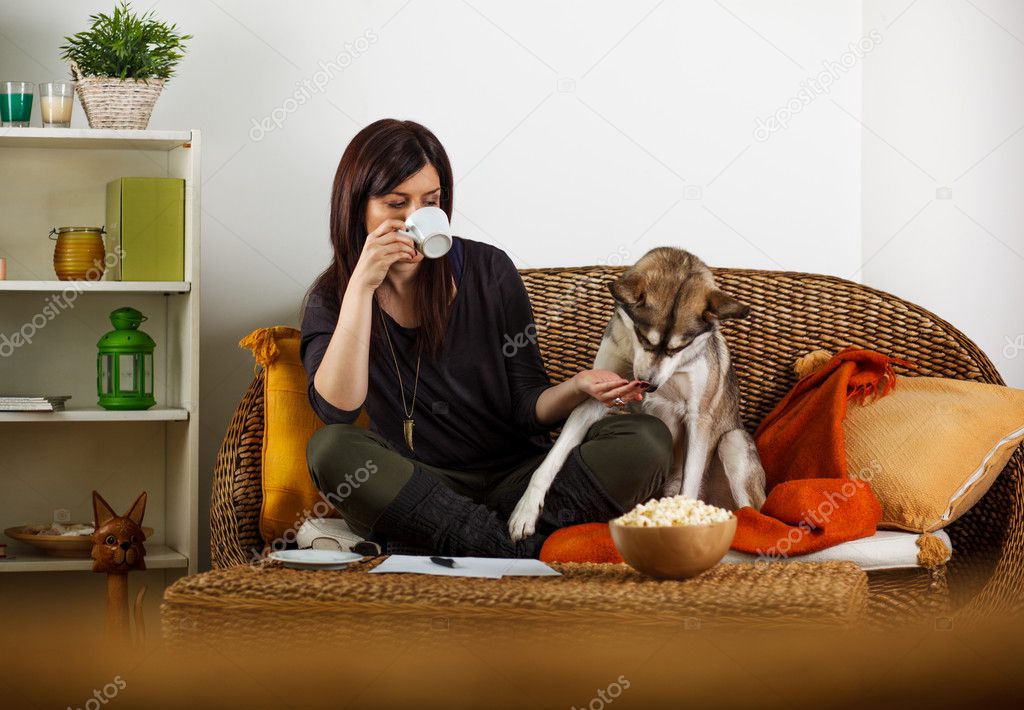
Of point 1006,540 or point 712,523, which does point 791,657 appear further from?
point 1006,540

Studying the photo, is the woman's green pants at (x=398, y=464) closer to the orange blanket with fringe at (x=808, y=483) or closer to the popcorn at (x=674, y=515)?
the orange blanket with fringe at (x=808, y=483)

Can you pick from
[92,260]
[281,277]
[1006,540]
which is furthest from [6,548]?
[1006,540]

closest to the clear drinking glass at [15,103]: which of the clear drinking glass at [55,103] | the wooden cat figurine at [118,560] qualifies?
the clear drinking glass at [55,103]

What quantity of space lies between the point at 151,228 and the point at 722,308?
57.3 inches

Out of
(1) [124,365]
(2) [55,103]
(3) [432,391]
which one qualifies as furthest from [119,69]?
(3) [432,391]

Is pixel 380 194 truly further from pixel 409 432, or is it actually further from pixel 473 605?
pixel 473 605

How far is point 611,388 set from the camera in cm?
195

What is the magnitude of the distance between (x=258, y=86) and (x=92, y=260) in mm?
699

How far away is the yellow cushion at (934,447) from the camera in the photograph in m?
1.99

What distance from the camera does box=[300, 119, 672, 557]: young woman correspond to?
1887 millimetres

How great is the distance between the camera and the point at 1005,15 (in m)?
2.59

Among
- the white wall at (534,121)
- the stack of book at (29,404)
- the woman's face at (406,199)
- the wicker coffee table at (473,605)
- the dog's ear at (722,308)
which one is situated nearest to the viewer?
the wicker coffee table at (473,605)

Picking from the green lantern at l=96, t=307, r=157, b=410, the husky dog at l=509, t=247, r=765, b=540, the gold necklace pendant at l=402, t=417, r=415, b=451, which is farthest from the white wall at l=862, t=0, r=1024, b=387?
the green lantern at l=96, t=307, r=157, b=410

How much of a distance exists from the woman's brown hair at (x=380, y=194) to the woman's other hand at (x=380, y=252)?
14cm
